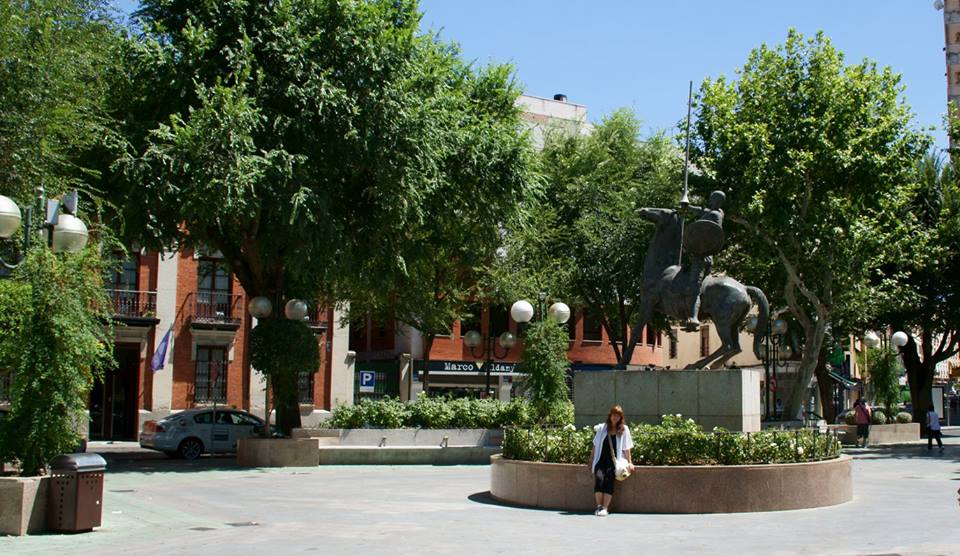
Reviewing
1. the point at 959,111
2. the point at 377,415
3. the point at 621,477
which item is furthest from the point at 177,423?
the point at 959,111

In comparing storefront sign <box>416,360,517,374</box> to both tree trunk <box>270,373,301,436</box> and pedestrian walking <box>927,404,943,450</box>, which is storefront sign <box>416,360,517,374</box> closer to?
pedestrian walking <box>927,404,943,450</box>

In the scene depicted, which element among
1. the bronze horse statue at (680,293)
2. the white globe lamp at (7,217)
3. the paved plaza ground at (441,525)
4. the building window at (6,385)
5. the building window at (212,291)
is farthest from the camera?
the building window at (212,291)

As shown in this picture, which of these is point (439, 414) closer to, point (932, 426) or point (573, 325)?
point (932, 426)

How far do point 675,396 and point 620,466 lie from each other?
402 cm

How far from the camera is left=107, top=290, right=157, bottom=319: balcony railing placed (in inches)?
1535

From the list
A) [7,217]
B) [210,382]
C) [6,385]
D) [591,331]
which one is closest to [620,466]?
[7,217]

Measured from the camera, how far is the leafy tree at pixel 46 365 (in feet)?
41.7

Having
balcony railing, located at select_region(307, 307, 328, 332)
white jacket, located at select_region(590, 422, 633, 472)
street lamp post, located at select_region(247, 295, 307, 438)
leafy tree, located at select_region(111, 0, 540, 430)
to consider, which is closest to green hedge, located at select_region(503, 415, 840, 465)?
white jacket, located at select_region(590, 422, 633, 472)

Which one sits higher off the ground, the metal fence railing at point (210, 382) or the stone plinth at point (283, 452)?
the metal fence railing at point (210, 382)

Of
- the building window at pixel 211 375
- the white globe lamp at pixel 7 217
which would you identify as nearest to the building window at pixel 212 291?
the building window at pixel 211 375

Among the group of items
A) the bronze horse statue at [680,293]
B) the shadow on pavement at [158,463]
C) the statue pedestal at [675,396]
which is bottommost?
the shadow on pavement at [158,463]

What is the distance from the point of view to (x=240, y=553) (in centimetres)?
1103

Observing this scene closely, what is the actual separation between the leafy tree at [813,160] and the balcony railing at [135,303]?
2060cm

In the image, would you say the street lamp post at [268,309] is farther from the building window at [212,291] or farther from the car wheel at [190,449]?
the building window at [212,291]
